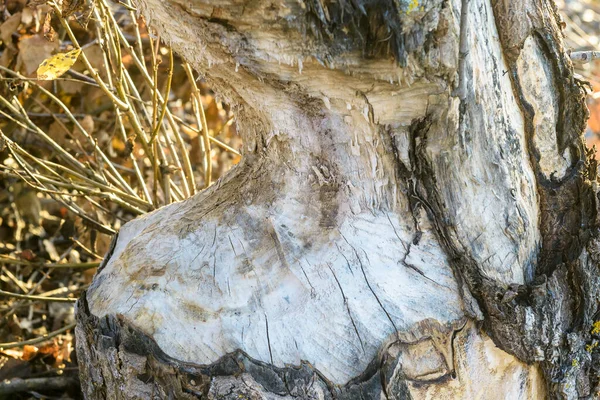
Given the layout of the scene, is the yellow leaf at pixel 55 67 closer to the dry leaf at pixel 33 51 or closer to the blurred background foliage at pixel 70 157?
the blurred background foliage at pixel 70 157

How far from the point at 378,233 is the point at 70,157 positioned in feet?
5.50

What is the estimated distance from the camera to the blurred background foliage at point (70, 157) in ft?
8.25

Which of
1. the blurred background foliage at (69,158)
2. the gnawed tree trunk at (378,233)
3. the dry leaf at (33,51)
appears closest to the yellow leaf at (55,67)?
the blurred background foliage at (69,158)

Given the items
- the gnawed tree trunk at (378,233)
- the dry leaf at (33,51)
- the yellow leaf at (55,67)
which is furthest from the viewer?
the dry leaf at (33,51)

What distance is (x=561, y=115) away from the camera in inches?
62.6

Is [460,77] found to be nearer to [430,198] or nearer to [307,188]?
[430,198]

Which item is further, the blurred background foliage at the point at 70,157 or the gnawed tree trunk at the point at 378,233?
the blurred background foliage at the point at 70,157

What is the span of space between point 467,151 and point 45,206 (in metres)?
2.55

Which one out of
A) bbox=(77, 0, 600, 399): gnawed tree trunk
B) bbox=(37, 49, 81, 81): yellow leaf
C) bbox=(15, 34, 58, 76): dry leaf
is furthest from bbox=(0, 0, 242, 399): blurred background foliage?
bbox=(77, 0, 600, 399): gnawed tree trunk

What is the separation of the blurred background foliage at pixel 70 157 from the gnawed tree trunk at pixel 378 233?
90 centimetres

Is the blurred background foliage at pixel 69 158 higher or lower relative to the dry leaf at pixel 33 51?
lower

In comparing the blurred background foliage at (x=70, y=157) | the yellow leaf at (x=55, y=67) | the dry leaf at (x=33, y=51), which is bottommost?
the blurred background foliage at (x=70, y=157)

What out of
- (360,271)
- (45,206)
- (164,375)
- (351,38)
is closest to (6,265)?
(45,206)

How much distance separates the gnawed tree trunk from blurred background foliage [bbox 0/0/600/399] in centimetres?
90
